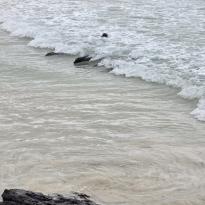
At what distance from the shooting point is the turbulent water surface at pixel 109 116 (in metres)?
6.45

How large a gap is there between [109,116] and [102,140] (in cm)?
131

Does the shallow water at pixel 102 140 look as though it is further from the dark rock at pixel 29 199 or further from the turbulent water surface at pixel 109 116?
the dark rock at pixel 29 199

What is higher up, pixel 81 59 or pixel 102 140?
pixel 102 140

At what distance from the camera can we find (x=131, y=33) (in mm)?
18500

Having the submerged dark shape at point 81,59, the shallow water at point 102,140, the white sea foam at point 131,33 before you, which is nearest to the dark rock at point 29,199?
the shallow water at point 102,140

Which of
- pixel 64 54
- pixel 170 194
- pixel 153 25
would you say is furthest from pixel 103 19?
pixel 170 194

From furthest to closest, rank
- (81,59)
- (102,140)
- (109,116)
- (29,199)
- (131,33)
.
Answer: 1. (131,33)
2. (81,59)
3. (109,116)
4. (102,140)
5. (29,199)

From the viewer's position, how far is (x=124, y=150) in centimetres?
752

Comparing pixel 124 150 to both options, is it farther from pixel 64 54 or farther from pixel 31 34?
pixel 31 34

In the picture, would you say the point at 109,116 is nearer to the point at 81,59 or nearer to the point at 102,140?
the point at 102,140

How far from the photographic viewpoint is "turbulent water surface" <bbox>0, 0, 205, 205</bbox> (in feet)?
21.2

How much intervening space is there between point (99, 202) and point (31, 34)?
15376mm

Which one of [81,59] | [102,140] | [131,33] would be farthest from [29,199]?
[131,33]

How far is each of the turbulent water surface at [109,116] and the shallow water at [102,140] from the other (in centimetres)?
1
